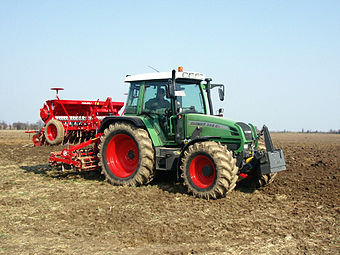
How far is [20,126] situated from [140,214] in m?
58.0

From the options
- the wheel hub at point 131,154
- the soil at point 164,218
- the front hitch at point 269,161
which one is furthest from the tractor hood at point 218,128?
the wheel hub at point 131,154

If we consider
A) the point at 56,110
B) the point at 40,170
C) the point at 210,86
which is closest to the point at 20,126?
the point at 56,110

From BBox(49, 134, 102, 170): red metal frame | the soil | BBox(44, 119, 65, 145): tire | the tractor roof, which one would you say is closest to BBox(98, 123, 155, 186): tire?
the soil

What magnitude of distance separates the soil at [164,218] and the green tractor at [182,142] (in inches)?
15.8

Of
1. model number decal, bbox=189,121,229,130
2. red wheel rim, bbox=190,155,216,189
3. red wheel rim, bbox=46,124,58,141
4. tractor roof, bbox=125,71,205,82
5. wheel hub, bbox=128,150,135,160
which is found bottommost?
red wheel rim, bbox=190,155,216,189

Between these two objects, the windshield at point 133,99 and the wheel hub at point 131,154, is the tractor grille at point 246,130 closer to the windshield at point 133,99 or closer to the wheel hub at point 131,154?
the windshield at point 133,99

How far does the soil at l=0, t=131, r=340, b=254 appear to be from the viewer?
5.16 m

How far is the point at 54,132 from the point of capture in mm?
16812

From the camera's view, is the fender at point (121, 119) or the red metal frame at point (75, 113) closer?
the fender at point (121, 119)

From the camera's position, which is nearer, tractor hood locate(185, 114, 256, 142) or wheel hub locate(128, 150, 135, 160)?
tractor hood locate(185, 114, 256, 142)

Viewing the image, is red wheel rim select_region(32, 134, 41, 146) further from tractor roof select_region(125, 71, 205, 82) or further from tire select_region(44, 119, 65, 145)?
tractor roof select_region(125, 71, 205, 82)

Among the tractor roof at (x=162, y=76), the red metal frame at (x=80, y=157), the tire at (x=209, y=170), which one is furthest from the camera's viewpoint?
the red metal frame at (x=80, y=157)

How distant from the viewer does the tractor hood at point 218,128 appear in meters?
7.87

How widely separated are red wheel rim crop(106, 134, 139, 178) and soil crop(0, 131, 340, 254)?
1.68 ft
